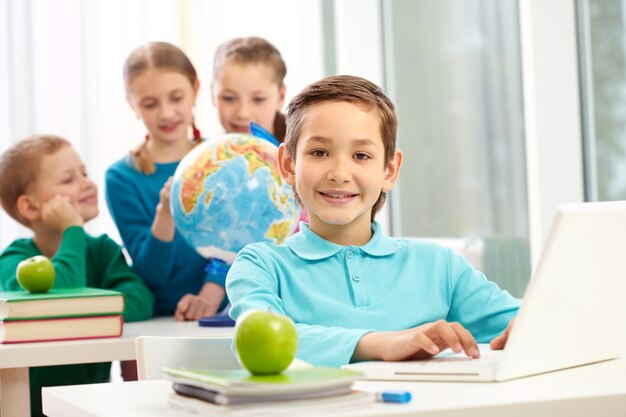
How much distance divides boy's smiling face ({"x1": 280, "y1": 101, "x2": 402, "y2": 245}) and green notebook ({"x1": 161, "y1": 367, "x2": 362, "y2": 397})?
61 centimetres

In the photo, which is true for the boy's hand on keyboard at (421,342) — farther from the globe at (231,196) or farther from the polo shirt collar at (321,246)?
the globe at (231,196)

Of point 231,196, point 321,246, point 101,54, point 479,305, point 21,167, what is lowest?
point 479,305

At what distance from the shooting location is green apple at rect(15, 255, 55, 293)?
2.39m

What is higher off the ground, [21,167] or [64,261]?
[21,167]

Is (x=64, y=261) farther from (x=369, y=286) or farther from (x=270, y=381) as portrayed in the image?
(x=270, y=381)

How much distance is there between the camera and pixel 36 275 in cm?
239

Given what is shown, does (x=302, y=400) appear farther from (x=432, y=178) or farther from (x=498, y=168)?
(x=432, y=178)

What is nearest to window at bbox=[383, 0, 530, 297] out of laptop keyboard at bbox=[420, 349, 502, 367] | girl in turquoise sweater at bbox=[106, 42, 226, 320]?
girl in turquoise sweater at bbox=[106, 42, 226, 320]

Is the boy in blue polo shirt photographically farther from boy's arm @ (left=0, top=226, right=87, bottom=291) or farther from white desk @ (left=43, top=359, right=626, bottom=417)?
boy's arm @ (left=0, top=226, right=87, bottom=291)

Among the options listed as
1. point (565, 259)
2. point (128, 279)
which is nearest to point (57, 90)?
point (128, 279)

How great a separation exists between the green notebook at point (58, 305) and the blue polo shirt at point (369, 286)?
0.72 meters

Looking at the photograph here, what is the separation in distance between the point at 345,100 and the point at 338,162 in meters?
0.12

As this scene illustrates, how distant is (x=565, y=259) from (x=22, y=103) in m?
3.70

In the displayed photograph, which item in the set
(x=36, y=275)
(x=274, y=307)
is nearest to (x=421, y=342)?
(x=274, y=307)
